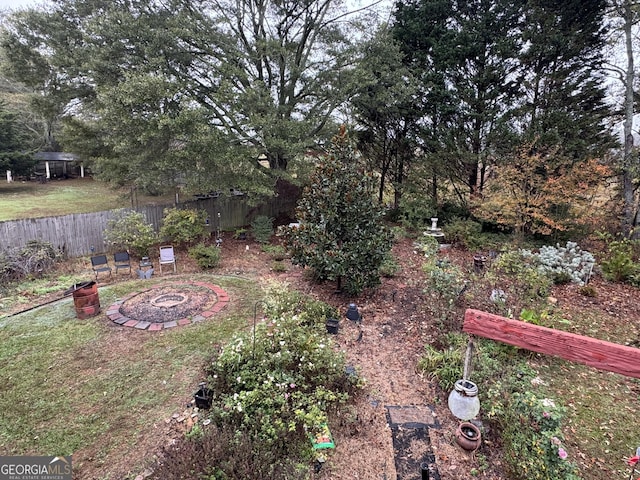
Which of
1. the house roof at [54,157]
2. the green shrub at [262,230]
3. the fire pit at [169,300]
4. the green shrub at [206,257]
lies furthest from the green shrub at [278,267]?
the house roof at [54,157]

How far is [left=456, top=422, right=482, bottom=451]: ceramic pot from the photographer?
2816 mm

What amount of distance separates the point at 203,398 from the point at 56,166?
2689 centimetres

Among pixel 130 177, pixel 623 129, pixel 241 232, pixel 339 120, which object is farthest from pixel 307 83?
pixel 623 129

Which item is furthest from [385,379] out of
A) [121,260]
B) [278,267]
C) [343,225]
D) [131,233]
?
[131,233]

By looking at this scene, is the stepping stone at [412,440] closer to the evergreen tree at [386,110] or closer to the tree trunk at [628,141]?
the evergreen tree at [386,110]

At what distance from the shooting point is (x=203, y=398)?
10.4ft

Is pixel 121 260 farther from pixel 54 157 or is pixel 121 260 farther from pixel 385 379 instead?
pixel 54 157

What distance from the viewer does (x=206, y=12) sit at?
29.8 ft

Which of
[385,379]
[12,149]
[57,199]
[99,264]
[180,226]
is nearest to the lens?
[385,379]

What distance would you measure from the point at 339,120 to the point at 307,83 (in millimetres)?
1730

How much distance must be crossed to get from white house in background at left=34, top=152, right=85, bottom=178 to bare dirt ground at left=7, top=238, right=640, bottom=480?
21102mm

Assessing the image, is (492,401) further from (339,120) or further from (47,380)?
(339,120)

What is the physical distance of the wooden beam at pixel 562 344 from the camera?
220cm

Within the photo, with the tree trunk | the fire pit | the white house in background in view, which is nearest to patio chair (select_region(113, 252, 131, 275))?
the fire pit
